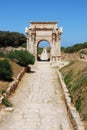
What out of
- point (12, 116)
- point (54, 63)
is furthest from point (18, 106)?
point (54, 63)

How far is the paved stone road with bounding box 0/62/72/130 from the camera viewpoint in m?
12.2

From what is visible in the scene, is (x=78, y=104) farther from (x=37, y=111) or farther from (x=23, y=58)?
(x=23, y=58)

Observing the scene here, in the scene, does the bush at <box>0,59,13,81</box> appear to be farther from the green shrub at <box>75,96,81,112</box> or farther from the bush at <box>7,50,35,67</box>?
the bush at <box>7,50,35,67</box>

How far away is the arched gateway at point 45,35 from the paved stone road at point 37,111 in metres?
19.3

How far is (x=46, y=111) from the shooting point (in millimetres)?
14703

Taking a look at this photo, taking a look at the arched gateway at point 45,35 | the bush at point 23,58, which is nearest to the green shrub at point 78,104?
the bush at point 23,58

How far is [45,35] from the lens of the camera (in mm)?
41094

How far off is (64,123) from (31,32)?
95.3 feet

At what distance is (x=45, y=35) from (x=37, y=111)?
27.0m

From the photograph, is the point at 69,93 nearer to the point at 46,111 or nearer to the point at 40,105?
the point at 40,105

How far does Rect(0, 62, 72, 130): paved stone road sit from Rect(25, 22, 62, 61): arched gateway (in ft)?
63.3

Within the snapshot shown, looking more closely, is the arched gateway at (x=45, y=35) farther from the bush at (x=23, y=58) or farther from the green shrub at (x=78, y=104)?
the green shrub at (x=78, y=104)

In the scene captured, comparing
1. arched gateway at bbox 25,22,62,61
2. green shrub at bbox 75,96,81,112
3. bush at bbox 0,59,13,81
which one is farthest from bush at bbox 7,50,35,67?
green shrub at bbox 75,96,81,112

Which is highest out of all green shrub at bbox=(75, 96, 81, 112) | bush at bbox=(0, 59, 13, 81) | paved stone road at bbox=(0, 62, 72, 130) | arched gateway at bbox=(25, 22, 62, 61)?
arched gateway at bbox=(25, 22, 62, 61)
